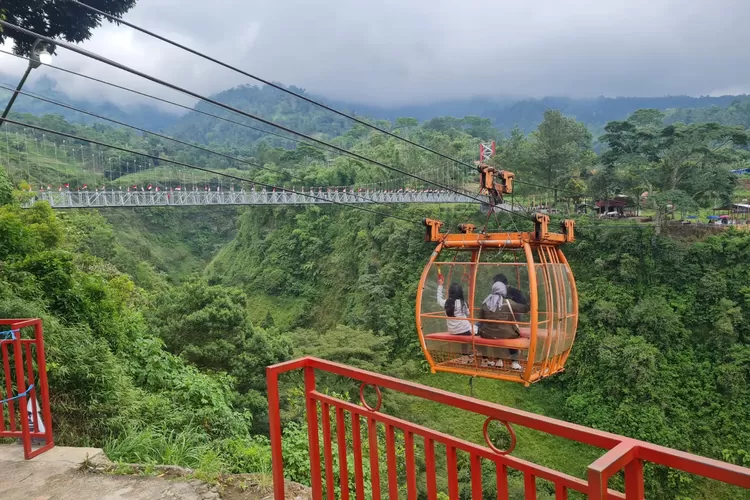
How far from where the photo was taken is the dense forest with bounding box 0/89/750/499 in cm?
391

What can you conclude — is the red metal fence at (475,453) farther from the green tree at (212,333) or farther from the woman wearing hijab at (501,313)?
the green tree at (212,333)

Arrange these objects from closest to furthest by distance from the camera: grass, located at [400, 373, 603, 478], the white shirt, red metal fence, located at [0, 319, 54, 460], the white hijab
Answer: red metal fence, located at [0, 319, 54, 460] < the white hijab < the white shirt < grass, located at [400, 373, 603, 478]

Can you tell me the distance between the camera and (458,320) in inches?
167

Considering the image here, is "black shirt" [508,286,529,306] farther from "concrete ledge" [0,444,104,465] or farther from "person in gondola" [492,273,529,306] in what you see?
"concrete ledge" [0,444,104,465]

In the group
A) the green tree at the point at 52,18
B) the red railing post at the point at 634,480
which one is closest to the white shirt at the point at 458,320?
the red railing post at the point at 634,480

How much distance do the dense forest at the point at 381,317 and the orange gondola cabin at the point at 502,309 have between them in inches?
64.9

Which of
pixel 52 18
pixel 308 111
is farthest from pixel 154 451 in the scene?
pixel 308 111

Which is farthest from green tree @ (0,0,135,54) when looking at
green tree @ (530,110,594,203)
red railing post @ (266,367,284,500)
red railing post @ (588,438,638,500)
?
green tree @ (530,110,594,203)

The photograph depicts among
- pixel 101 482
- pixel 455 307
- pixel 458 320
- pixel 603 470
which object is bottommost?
pixel 101 482

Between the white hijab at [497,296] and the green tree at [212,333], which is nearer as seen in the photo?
the white hijab at [497,296]

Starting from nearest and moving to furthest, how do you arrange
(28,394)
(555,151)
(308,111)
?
(28,394), (555,151), (308,111)

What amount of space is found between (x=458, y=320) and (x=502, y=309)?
42 cm

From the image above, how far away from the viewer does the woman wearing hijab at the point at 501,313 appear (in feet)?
13.1

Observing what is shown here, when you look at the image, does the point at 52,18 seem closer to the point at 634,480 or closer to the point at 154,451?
the point at 154,451
